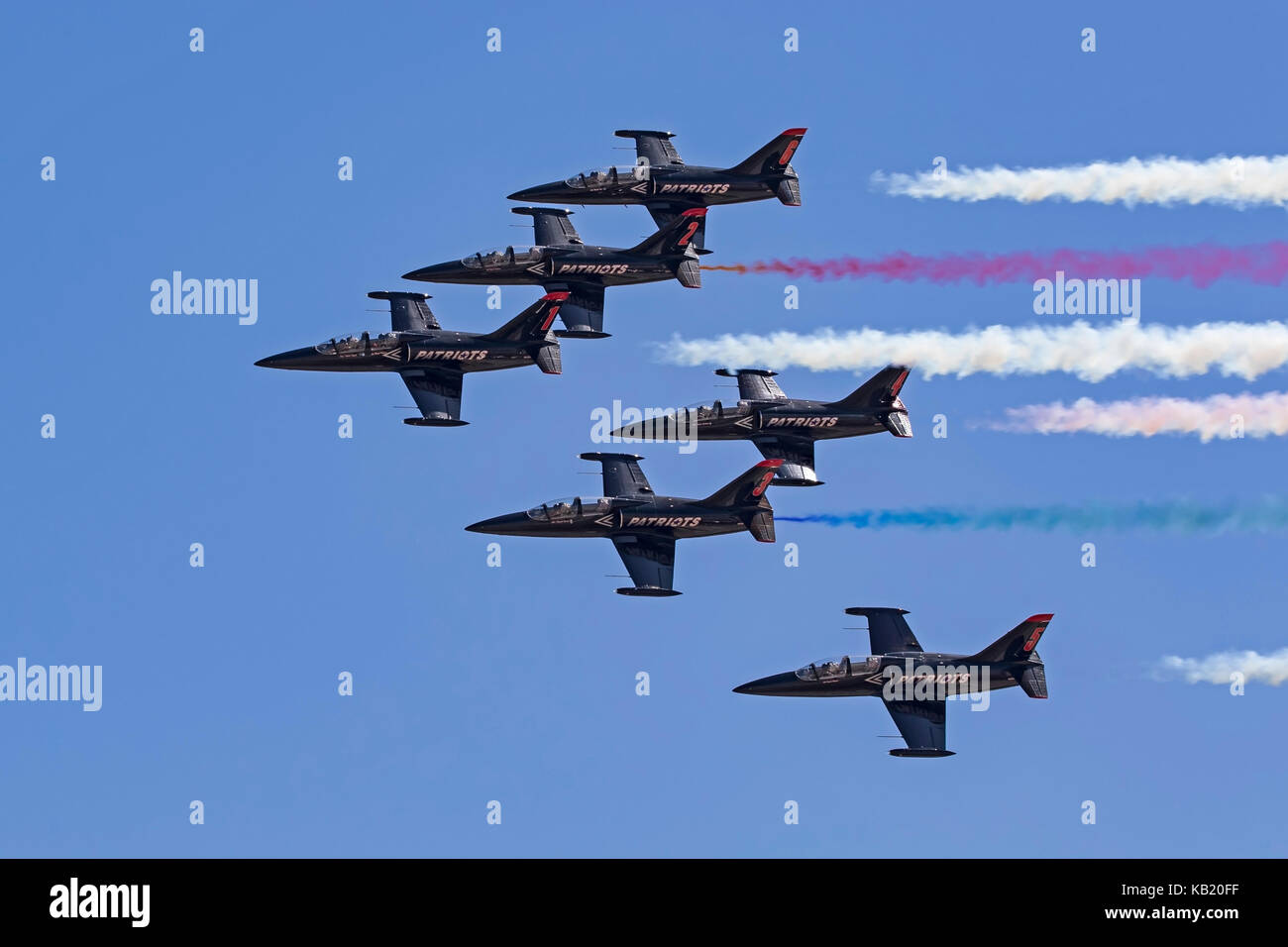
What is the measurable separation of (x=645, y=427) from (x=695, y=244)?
9189 mm

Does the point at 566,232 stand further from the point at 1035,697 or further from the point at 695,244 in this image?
the point at 1035,697

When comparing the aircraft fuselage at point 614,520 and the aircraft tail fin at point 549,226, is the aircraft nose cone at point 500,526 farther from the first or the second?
the aircraft tail fin at point 549,226

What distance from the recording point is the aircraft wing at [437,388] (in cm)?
12156

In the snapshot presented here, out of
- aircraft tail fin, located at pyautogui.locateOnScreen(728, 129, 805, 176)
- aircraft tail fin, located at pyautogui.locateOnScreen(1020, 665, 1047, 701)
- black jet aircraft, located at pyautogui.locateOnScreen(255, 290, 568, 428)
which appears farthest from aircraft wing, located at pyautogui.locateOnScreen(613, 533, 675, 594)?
aircraft tail fin, located at pyautogui.locateOnScreen(728, 129, 805, 176)

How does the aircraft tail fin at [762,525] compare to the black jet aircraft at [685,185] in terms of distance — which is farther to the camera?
the black jet aircraft at [685,185]

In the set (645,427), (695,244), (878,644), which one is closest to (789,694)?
(878,644)

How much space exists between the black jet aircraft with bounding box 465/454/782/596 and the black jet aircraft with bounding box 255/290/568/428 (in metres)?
5.69

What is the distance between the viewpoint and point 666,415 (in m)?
122

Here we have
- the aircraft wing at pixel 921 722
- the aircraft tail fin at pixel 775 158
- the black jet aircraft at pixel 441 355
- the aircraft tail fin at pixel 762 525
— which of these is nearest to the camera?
the aircraft wing at pixel 921 722

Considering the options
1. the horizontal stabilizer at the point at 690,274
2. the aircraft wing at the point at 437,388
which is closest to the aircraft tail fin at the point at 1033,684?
the horizontal stabilizer at the point at 690,274

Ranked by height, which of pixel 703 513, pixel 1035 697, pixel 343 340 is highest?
pixel 343 340

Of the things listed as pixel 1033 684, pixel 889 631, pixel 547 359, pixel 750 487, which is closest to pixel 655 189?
pixel 547 359

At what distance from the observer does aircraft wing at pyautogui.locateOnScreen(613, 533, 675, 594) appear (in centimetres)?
11838

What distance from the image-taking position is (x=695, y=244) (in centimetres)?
12625
